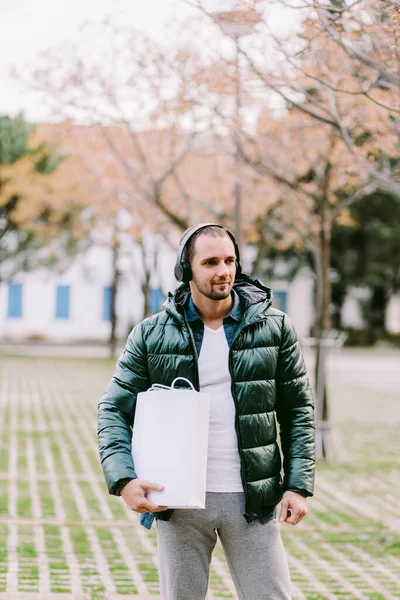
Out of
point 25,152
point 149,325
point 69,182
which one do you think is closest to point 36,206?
point 25,152

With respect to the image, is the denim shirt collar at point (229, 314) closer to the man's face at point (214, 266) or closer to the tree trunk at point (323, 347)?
the man's face at point (214, 266)

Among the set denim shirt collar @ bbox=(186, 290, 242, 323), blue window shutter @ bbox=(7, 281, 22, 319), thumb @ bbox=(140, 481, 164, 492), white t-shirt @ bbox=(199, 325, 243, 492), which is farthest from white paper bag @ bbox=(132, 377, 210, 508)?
blue window shutter @ bbox=(7, 281, 22, 319)

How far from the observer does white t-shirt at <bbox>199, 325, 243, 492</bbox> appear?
348 cm

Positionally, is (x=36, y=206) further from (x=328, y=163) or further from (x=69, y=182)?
(x=328, y=163)

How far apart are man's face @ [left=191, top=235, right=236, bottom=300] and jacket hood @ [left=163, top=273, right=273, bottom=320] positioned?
0.13 meters

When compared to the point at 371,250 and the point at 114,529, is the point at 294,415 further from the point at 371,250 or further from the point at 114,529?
the point at 371,250

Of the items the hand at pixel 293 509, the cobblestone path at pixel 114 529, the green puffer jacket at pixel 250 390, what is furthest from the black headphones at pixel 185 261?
the cobblestone path at pixel 114 529

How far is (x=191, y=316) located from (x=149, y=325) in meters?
0.16

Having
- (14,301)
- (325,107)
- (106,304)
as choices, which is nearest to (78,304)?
(106,304)

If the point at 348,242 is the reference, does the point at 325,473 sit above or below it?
below

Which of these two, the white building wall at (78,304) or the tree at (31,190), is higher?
the tree at (31,190)

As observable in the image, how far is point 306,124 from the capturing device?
36.1ft

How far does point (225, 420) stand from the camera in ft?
11.5

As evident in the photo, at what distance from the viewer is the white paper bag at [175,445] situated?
131 inches
